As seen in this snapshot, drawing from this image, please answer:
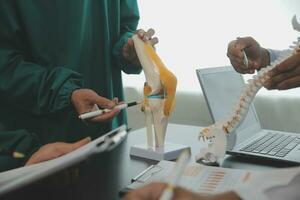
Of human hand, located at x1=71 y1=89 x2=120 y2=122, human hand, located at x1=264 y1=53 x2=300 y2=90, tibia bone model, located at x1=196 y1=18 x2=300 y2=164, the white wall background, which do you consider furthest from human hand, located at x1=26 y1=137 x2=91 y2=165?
the white wall background

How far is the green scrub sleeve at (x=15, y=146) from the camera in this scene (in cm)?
87

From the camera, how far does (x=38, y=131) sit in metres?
1.24

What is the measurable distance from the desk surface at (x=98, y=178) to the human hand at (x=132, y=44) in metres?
0.29

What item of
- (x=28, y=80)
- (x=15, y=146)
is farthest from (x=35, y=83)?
(x=15, y=146)

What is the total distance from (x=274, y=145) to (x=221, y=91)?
23cm

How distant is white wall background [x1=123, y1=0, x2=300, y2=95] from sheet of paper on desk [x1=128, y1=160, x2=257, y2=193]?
35.3 inches

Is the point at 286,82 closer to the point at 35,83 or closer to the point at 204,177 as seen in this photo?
the point at 204,177

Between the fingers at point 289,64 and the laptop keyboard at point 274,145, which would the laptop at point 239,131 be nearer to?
the laptop keyboard at point 274,145

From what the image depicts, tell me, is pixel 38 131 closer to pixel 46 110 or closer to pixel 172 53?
pixel 46 110

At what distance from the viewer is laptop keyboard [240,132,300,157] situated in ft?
3.27

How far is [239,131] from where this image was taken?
1121 mm

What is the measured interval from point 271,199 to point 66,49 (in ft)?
2.93

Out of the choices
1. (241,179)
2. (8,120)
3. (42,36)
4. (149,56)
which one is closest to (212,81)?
(149,56)

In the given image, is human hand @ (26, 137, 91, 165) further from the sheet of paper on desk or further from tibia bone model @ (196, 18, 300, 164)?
tibia bone model @ (196, 18, 300, 164)
